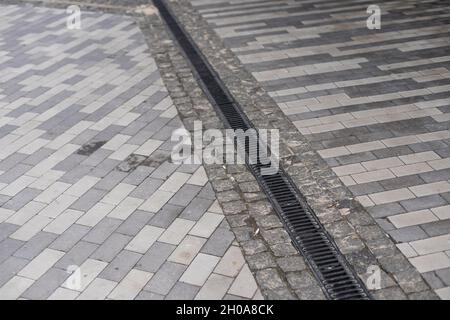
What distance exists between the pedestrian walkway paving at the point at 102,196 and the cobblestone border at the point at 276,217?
20 centimetres

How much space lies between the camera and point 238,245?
5.69 m

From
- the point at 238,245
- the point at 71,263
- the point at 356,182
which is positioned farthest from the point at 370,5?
the point at 71,263

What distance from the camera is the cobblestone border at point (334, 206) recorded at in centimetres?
509

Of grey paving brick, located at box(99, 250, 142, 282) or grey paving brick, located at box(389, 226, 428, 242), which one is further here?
grey paving brick, located at box(389, 226, 428, 242)

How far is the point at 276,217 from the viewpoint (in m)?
6.12

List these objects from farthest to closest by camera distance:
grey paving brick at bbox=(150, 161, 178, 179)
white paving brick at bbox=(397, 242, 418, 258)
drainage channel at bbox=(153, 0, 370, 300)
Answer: grey paving brick at bbox=(150, 161, 178, 179) < white paving brick at bbox=(397, 242, 418, 258) < drainage channel at bbox=(153, 0, 370, 300)

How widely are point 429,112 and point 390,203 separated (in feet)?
8.69

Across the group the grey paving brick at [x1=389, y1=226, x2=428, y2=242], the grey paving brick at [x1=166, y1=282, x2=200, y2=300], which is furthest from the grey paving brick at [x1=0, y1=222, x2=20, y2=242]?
the grey paving brick at [x1=389, y1=226, x2=428, y2=242]

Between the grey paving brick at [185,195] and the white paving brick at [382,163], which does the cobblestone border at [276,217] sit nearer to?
the grey paving brick at [185,195]

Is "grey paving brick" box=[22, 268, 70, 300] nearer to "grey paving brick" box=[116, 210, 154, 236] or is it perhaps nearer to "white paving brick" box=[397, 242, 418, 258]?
"grey paving brick" box=[116, 210, 154, 236]
